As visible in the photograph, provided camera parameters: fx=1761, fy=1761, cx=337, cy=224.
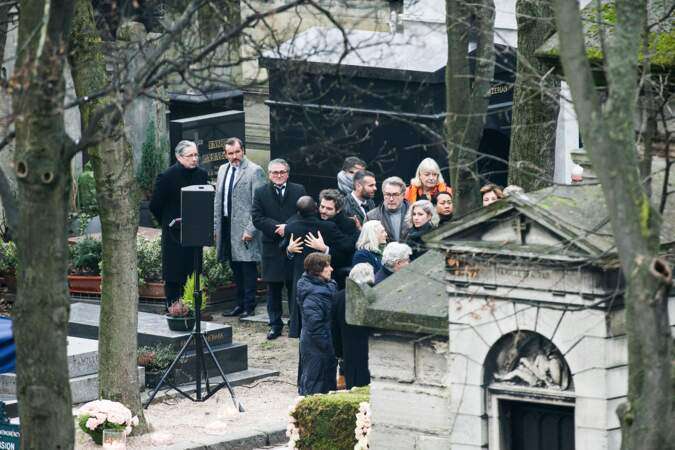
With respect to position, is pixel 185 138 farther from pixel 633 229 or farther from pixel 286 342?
pixel 633 229

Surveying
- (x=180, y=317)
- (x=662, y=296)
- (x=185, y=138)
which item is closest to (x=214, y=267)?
(x=180, y=317)

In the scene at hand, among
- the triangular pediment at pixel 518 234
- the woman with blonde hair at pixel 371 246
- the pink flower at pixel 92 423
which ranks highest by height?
the triangular pediment at pixel 518 234

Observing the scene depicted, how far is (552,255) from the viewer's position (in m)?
11.0

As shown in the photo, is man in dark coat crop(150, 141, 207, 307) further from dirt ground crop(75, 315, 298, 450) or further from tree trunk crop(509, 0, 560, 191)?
tree trunk crop(509, 0, 560, 191)

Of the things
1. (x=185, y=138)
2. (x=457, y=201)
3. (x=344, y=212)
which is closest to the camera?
(x=457, y=201)

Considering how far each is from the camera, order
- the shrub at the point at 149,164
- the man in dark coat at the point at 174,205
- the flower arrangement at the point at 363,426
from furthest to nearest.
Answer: the shrub at the point at 149,164 → the man in dark coat at the point at 174,205 → the flower arrangement at the point at 363,426

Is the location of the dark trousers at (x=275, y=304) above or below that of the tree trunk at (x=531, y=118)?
below

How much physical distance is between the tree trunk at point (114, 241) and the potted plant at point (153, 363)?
4.90ft

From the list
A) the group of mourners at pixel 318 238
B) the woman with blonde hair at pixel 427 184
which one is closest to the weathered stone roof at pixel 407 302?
the group of mourners at pixel 318 238

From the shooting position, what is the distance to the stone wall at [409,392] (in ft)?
40.4

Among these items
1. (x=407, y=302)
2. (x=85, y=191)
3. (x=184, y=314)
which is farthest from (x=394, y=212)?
(x=85, y=191)

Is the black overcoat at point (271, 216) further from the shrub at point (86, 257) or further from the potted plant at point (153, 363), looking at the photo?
the shrub at point (86, 257)

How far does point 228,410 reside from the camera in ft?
Answer: 50.9

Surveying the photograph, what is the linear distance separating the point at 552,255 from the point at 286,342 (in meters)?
7.46
